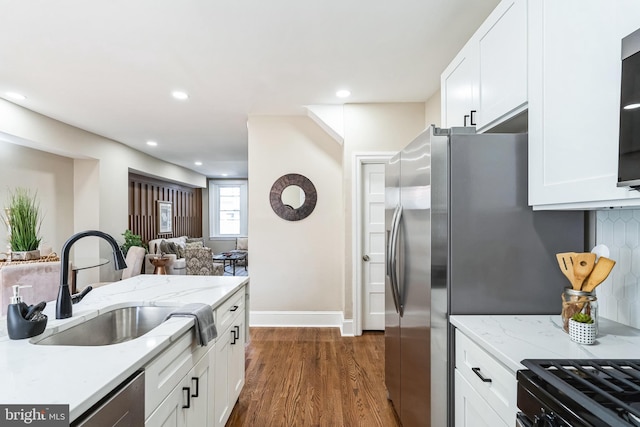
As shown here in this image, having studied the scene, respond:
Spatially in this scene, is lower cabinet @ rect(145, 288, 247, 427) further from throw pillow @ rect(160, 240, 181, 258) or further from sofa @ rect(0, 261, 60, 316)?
throw pillow @ rect(160, 240, 181, 258)

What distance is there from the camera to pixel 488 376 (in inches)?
46.1

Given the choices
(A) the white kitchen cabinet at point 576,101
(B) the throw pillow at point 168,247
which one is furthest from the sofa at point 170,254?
(A) the white kitchen cabinet at point 576,101

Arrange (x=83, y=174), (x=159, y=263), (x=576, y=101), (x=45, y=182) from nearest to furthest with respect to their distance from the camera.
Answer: (x=576, y=101)
(x=45, y=182)
(x=83, y=174)
(x=159, y=263)

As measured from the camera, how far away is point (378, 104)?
3.75 metres

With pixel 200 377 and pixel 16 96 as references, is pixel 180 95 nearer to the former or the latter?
pixel 16 96

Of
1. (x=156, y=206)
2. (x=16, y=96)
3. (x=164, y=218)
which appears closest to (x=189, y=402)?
(x=16, y=96)

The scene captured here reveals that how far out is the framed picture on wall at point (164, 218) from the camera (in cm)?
777

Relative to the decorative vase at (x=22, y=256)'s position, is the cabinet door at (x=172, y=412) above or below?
below

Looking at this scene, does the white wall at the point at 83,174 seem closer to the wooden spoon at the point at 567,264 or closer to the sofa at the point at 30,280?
the sofa at the point at 30,280

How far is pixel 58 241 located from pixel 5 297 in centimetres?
275

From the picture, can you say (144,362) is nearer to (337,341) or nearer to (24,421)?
(24,421)

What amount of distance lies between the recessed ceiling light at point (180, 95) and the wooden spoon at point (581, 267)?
3554 millimetres

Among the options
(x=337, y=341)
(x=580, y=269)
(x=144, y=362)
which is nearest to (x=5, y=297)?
(x=144, y=362)

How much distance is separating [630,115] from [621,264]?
0.81 meters
